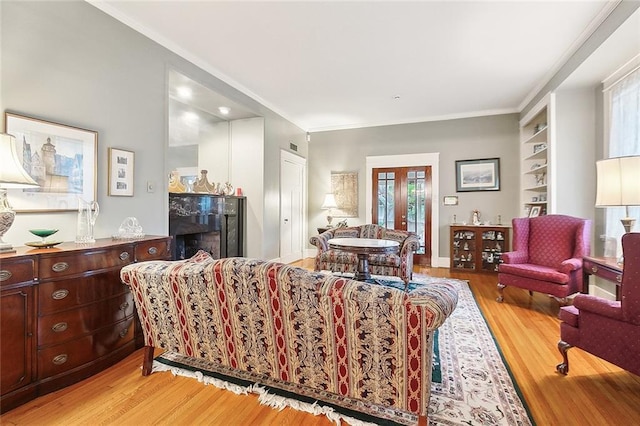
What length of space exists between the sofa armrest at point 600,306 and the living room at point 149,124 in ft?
7.80

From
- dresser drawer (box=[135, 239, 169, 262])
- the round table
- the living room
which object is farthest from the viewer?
the round table

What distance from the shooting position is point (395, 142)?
6.16 m

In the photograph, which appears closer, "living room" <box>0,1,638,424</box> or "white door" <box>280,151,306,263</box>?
"living room" <box>0,1,638,424</box>

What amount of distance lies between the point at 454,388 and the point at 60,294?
264 centimetres

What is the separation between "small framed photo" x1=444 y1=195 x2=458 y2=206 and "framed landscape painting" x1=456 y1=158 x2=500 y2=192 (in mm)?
169

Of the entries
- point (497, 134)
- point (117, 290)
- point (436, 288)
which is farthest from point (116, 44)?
point (497, 134)

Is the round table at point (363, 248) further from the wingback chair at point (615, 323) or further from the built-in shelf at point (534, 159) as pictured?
the built-in shelf at point (534, 159)

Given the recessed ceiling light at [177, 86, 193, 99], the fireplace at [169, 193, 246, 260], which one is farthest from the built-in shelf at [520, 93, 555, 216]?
the recessed ceiling light at [177, 86, 193, 99]

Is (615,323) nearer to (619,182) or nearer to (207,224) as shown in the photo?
(619,182)

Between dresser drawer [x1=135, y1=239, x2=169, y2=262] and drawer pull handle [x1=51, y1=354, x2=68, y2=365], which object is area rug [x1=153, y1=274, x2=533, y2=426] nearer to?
drawer pull handle [x1=51, y1=354, x2=68, y2=365]

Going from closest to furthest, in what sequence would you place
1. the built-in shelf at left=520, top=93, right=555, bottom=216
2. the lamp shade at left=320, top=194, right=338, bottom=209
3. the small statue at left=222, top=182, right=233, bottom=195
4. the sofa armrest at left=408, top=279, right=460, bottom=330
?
the sofa armrest at left=408, top=279, right=460, bottom=330 → the built-in shelf at left=520, top=93, right=555, bottom=216 → the small statue at left=222, top=182, right=233, bottom=195 → the lamp shade at left=320, top=194, right=338, bottom=209

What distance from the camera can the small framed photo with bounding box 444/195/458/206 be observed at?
5.73 m

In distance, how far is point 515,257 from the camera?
3.75m

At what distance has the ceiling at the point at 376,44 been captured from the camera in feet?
8.71
